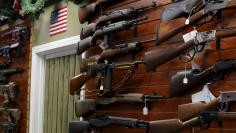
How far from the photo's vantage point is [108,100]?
9.23 ft

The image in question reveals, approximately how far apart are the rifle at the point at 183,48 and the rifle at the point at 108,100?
0.24 m

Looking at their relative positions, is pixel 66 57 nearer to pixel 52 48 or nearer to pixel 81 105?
pixel 52 48

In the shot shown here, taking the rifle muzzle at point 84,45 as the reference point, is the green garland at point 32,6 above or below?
above

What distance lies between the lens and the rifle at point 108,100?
99.3 inches

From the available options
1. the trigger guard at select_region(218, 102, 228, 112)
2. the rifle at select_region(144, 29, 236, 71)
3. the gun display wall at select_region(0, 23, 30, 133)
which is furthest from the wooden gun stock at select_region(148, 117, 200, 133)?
the gun display wall at select_region(0, 23, 30, 133)

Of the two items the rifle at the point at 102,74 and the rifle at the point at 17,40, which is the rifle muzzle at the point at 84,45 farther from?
the rifle at the point at 17,40

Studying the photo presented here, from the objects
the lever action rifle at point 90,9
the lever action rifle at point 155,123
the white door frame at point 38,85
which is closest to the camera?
the lever action rifle at point 155,123

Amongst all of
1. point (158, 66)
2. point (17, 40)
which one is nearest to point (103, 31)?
point (158, 66)

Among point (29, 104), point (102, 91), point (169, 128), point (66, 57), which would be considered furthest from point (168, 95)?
point (29, 104)

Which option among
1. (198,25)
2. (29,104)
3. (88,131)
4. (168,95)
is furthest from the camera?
(29,104)

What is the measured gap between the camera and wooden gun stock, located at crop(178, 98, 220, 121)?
79.4 inches

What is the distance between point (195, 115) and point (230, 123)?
0.22 m

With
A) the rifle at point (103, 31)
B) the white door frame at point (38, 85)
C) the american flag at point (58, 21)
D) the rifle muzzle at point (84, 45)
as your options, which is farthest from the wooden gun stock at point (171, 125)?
the white door frame at point (38, 85)

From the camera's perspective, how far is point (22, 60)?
4301 millimetres
